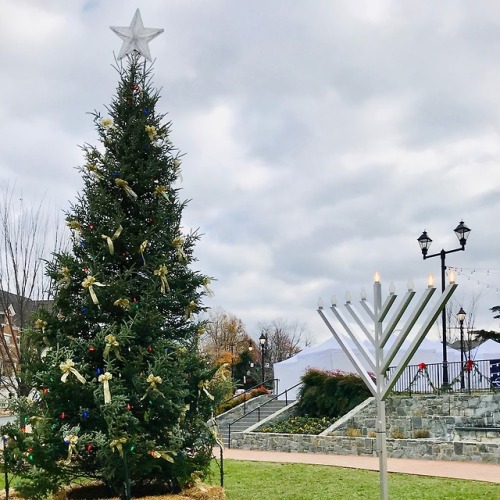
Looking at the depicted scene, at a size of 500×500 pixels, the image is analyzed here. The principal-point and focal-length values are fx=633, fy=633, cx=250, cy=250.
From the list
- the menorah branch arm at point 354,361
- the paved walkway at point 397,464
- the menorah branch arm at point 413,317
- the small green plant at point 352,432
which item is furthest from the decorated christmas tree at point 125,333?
the small green plant at point 352,432

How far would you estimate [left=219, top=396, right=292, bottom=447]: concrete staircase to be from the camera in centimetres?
2240

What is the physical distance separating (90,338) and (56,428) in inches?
50.1

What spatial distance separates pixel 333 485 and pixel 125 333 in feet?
18.9

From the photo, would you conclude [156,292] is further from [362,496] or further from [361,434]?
[361,434]

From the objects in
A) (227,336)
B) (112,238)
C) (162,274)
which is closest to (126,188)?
(112,238)

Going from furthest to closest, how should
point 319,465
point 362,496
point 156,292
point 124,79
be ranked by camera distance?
point 319,465, point 362,496, point 124,79, point 156,292

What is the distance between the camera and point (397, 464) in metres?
14.3

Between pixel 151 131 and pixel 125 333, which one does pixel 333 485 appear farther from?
pixel 151 131

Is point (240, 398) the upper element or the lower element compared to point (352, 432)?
upper

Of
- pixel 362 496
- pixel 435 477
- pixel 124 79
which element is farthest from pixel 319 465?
pixel 124 79

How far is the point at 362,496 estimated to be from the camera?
10.4m

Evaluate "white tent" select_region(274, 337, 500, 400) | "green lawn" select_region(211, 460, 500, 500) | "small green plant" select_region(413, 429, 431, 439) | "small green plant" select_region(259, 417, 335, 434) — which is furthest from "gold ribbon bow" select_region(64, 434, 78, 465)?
"white tent" select_region(274, 337, 500, 400)

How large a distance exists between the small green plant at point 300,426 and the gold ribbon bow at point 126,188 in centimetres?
1256

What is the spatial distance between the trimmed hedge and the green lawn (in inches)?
264
